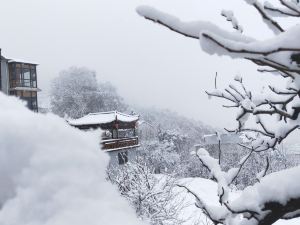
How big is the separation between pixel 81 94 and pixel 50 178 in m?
37.7

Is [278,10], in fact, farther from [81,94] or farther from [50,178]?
[81,94]

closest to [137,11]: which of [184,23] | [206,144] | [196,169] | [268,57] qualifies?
[184,23]

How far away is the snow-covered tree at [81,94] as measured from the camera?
123 ft

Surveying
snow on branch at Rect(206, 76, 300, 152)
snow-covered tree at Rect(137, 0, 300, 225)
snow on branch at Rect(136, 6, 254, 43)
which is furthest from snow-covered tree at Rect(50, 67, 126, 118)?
snow on branch at Rect(136, 6, 254, 43)

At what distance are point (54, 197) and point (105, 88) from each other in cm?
4040

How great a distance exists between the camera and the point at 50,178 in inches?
43.3

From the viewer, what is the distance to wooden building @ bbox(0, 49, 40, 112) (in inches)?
1021

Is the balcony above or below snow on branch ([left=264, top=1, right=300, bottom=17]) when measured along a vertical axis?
below

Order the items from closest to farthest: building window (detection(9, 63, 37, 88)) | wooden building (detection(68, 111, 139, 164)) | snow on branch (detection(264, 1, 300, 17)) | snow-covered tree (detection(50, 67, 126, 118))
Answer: snow on branch (detection(264, 1, 300, 17)) → wooden building (detection(68, 111, 139, 164)) → building window (detection(9, 63, 37, 88)) → snow-covered tree (detection(50, 67, 126, 118))

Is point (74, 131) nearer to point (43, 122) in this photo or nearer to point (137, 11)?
point (43, 122)

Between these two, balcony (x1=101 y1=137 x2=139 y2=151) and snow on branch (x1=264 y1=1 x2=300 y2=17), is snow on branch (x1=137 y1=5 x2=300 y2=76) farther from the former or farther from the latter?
balcony (x1=101 y1=137 x2=139 y2=151)

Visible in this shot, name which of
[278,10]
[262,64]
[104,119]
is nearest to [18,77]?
[104,119]

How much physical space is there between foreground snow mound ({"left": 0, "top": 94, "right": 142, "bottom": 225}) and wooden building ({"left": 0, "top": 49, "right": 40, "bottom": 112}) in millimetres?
25250

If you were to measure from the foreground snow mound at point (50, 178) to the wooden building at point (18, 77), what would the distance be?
2525 centimetres
